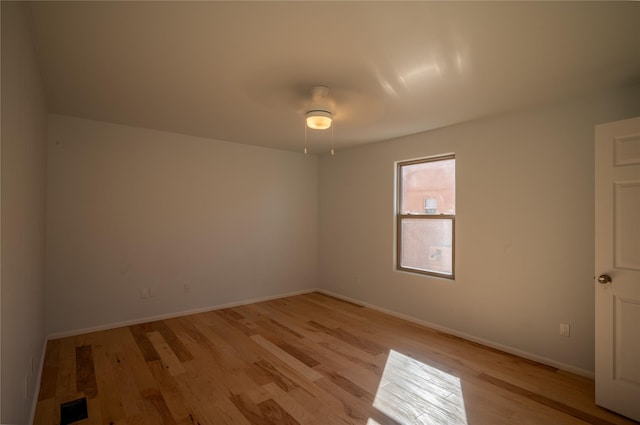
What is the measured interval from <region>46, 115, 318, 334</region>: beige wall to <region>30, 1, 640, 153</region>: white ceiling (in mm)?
698

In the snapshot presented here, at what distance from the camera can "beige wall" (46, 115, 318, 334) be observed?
353cm

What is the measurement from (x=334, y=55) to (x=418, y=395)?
2.62 metres

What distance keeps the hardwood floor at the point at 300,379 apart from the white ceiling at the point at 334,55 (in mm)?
2490

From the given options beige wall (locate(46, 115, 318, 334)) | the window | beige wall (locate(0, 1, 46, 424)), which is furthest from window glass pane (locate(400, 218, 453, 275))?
beige wall (locate(0, 1, 46, 424))

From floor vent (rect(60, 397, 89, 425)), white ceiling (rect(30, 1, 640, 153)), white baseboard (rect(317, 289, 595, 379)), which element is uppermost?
white ceiling (rect(30, 1, 640, 153))

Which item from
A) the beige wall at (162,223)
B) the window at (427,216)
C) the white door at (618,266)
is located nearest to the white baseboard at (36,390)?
the beige wall at (162,223)

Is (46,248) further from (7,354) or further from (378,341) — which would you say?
(378,341)

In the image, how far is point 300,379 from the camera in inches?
104

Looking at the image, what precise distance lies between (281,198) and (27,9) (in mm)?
3836

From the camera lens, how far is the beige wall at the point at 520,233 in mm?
2764

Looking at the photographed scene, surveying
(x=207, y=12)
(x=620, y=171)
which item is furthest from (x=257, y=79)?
(x=620, y=171)

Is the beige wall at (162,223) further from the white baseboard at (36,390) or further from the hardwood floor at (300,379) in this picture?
the white baseboard at (36,390)

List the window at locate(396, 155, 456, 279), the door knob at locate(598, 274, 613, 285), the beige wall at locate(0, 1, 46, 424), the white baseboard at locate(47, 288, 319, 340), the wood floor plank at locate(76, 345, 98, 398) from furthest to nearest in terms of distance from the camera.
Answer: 1. the window at locate(396, 155, 456, 279)
2. the white baseboard at locate(47, 288, 319, 340)
3. the wood floor plank at locate(76, 345, 98, 398)
4. the door knob at locate(598, 274, 613, 285)
5. the beige wall at locate(0, 1, 46, 424)

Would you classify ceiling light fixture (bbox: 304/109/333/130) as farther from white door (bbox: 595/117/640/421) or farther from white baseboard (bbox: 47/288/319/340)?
white baseboard (bbox: 47/288/319/340)
